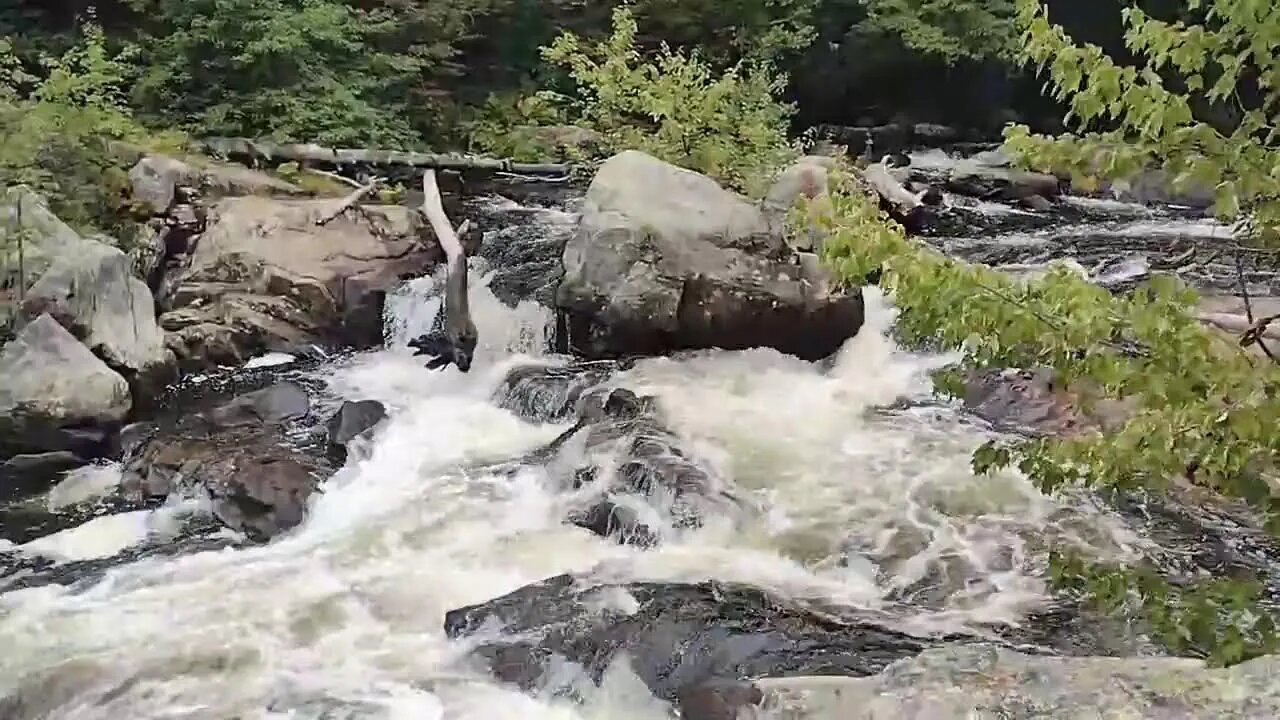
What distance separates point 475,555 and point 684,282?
390 centimetres

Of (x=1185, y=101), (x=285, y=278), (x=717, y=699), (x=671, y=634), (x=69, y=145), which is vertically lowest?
(x=285, y=278)

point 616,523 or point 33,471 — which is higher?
point 616,523

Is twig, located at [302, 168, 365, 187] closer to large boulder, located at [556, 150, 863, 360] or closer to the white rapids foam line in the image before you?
large boulder, located at [556, 150, 863, 360]

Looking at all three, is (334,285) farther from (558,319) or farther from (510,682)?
(510,682)

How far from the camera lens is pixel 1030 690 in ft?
11.0

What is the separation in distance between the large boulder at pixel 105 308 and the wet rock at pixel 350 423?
1.86 m

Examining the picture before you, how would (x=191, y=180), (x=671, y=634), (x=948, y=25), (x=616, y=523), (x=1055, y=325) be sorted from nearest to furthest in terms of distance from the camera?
(x=1055, y=325), (x=671, y=634), (x=616, y=523), (x=191, y=180), (x=948, y=25)

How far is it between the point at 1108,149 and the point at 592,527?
481 centimetres

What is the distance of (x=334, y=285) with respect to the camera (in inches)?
450

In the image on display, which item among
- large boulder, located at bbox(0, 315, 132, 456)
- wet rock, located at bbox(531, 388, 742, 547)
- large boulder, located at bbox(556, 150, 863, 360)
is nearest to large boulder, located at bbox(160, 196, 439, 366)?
large boulder, located at bbox(0, 315, 132, 456)

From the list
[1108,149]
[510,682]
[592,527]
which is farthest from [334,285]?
[1108,149]

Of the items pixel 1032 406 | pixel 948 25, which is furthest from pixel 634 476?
pixel 948 25

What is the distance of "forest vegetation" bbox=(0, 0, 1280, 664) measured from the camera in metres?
3.17

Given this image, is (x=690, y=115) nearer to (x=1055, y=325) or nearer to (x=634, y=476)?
(x=634, y=476)
